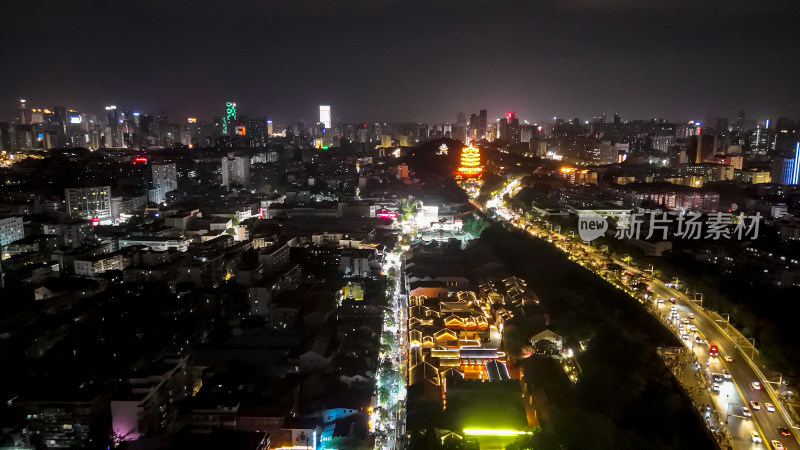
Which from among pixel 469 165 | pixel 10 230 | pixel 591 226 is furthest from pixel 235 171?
pixel 591 226

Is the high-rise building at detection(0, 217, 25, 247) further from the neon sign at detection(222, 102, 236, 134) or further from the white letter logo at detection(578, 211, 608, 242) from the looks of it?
the neon sign at detection(222, 102, 236, 134)

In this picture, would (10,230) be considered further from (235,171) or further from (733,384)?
(733,384)

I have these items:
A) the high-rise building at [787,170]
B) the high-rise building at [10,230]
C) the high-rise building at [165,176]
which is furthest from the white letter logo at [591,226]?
the high-rise building at [165,176]

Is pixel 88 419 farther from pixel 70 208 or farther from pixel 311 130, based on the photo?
pixel 311 130

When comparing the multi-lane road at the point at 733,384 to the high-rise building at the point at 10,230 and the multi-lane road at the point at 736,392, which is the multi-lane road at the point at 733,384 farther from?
the high-rise building at the point at 10,230

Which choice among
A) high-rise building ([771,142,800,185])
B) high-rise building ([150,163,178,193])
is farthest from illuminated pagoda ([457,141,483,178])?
high-rise building ([771,142,800,185])

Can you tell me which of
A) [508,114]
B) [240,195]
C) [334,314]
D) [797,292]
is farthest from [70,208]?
[508,114]
